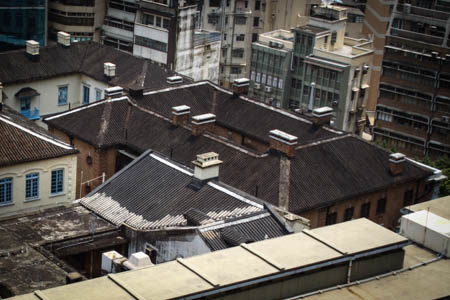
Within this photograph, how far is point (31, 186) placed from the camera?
258 ft

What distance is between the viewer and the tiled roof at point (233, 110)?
93125 mm

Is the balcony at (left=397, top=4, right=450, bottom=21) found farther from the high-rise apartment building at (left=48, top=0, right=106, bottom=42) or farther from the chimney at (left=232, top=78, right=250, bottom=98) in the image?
the high-rise apartment building at (left=48, top=0, right=106, bottom=42)

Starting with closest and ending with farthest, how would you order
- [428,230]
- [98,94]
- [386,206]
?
[428,230] → [386,206] → [98,94]

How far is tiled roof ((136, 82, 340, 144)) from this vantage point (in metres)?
93.1

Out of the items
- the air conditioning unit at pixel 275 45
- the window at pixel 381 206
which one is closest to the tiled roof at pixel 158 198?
the window at pixel 381 206

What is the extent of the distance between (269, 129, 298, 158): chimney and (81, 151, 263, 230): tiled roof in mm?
10178

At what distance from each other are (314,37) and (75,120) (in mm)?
40997

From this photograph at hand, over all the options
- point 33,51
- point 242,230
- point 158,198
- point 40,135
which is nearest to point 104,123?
point 40,135

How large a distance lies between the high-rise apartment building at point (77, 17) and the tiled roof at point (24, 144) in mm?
53277

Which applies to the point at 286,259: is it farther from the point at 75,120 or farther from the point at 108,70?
the point at 108,70

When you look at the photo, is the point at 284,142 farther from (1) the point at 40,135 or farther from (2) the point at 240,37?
(2) the point at 240,37

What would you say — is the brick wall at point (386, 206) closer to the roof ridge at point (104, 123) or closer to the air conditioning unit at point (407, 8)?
the roof ridge at point (104, 123)

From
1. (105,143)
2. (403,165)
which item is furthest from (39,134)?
(403,165)

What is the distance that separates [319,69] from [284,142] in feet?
137
